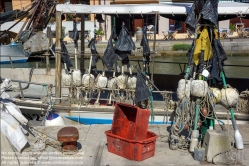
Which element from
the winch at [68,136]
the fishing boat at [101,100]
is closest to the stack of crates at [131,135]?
the winch at [68,136]

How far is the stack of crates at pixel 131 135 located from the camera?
224 inches

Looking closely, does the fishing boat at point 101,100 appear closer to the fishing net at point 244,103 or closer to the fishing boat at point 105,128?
the fishing boat at point 105,128

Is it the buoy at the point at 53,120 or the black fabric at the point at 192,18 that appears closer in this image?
the black fabric at the point at 192,18

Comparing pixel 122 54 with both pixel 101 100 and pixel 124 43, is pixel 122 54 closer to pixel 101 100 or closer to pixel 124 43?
pixel 124 43

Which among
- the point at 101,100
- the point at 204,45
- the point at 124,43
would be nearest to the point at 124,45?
the point at 124,43

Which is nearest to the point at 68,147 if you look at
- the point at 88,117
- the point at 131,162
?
the point at 131,162

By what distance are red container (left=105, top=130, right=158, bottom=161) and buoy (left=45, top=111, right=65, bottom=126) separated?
94.9 inches

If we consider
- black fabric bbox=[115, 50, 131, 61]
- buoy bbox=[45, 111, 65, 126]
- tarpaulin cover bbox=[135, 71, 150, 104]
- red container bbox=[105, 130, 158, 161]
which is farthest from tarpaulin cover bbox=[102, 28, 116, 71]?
red container bbox=[105, 130, 158, 161]

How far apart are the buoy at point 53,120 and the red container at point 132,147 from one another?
241 centimetres

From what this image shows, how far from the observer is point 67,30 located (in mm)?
25938

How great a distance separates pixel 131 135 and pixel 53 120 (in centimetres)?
273

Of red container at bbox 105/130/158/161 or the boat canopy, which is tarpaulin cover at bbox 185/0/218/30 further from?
red container at bbox 105/130/158/161

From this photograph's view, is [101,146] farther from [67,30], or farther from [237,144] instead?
[67,30]

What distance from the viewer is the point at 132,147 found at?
570 cm
